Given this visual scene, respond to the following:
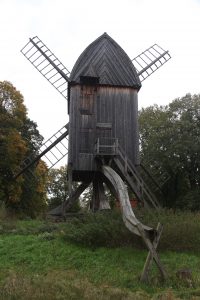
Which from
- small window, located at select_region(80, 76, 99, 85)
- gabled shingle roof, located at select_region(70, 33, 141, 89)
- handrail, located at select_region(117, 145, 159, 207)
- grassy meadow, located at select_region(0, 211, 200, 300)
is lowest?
grassy meadow, located at select_region(0, 211, 200, 300)

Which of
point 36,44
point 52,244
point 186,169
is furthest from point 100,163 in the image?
point 186,169

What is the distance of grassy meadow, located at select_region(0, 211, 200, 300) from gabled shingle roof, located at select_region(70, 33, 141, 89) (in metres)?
7.65

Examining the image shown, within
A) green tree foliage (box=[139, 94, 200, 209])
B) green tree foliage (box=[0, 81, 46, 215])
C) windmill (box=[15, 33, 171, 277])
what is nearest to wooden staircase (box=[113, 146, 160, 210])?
windmill (box=[15, 33, 171, 277])

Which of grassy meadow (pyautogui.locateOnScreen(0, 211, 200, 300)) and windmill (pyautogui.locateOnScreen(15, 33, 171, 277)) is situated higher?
windmill (pyautogui.locateOnScreen(15, 33, 171, 277))

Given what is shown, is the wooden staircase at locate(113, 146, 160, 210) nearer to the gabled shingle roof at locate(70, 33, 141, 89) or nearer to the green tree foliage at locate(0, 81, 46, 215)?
the gabled shingle roof at locate(70, 33, 141, 89)

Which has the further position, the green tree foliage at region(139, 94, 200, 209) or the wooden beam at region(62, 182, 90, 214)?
the green tree foliage at region(139, 94, 200, 209)

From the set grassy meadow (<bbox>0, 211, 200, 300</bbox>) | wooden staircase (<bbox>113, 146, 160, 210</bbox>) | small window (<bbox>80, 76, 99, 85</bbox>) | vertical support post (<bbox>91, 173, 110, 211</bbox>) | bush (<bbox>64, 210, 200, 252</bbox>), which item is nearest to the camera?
grassy meadow (<bbox>0, 211, 200, 300</bbox>)

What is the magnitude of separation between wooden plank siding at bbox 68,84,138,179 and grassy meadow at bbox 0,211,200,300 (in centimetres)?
444

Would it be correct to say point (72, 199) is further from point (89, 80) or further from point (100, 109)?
point (89, 80)

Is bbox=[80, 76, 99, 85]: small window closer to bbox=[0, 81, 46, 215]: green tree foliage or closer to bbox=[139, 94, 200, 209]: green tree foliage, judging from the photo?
bbox=[0, 81, 46, 215]: green tree foliage

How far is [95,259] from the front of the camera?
43.8 ft

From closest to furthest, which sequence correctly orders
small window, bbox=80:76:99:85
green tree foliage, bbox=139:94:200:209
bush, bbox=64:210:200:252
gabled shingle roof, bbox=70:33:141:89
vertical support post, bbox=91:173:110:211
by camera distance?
bush, bbox=64:210:200:252, vertical support post, bbox=91:173:110:211, small window, bbox=80:76:99:85, gabled shingle roof, bbox=70:33:141:89, green tree foliage, bbox=139:94:200:209

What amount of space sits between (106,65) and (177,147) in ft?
38.6

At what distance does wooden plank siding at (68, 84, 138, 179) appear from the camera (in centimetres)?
2109
